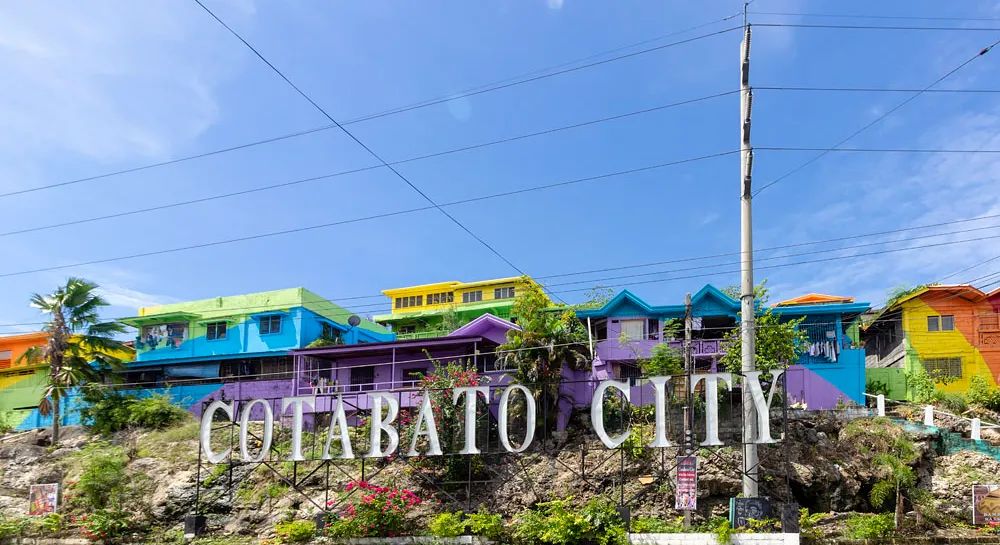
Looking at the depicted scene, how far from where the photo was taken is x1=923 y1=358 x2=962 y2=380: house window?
35312 mm

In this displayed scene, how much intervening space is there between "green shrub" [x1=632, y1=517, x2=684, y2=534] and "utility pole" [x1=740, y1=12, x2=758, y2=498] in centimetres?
260

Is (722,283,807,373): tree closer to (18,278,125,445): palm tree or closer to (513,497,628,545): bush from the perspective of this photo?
(513,497,628,545): bush

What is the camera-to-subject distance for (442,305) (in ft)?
173

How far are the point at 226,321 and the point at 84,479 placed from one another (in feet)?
58.0

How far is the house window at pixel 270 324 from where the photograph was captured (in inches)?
1730

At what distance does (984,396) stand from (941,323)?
6049 millimetres

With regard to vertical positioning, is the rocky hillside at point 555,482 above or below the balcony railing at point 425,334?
below

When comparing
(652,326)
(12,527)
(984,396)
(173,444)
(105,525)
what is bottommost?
(12,527)

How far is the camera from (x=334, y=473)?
29.8 m

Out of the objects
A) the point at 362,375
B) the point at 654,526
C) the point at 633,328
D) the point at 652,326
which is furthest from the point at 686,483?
the point at 362,375

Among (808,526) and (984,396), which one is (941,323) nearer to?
(984,396)

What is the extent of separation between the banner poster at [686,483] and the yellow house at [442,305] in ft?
78.1

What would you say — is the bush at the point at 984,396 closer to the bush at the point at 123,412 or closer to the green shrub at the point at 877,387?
the green shrub at the point at 877,387

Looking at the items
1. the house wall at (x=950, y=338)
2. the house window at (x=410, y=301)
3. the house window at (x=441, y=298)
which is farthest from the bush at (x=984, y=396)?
the house window at (x=410, y=301)
